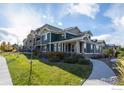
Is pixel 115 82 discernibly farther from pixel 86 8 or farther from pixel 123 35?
pixel 86 8

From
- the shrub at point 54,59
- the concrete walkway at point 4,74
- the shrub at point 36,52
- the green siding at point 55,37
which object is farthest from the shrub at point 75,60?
the concrete walkway at point 4,74

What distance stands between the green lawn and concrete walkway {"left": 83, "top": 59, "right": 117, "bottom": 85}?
0.14 meters

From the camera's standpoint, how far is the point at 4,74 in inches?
287

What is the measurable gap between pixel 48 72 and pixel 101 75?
131cm

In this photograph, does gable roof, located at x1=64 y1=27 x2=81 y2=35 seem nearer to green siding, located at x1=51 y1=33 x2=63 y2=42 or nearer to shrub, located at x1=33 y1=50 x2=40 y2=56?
green siding, located at x1=51 y1=33 x2=63 y2=42

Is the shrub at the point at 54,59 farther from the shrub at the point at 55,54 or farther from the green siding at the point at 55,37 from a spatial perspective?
the green siding at the point at 55,37

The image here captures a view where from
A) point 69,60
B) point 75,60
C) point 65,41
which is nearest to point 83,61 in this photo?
point 75,60

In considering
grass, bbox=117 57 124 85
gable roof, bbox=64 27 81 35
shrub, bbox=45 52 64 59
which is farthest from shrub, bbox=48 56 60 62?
grass, bbox=117 57 124 85

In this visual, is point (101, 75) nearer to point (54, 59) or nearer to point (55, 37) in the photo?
point (54, 59)

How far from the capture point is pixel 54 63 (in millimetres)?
7211

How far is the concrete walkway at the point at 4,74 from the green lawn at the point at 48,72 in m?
0.11

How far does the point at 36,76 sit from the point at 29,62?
0.40m

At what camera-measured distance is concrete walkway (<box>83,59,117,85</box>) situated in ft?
23.0

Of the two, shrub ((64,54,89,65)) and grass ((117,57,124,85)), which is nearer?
grass ((117,57,124,85))
